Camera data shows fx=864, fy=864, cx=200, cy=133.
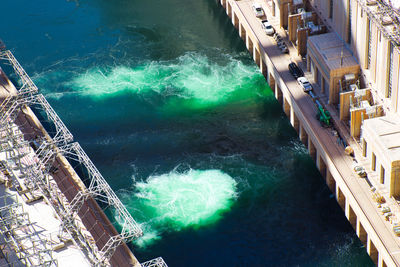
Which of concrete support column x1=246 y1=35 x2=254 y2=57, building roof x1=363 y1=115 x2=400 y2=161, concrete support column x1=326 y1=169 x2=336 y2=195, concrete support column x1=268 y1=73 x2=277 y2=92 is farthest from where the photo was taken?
concrete support column x1=246 y1=35 x2=254 y2=57

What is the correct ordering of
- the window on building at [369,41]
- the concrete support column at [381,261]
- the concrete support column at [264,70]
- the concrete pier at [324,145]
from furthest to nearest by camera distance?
1. the concrete support column at [264,70]
2. the window on building at [369,41]
3. the concrete pier at [324,145]
4. the concrete support column at [381,261]

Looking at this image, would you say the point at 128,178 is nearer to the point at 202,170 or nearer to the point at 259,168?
the point at 202,170

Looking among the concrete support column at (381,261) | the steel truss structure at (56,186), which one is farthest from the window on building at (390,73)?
the steel truss structure at (56,186)

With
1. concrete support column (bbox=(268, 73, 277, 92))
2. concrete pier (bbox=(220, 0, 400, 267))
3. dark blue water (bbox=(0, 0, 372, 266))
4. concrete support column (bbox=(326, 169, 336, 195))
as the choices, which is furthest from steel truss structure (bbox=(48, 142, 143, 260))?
concrete support column (bbox=(268, 73, 277, 92))

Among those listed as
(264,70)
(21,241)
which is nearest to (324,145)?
(264,70)

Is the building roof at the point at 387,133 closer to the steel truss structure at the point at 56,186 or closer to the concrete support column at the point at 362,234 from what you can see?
the concrete support column at the point at 362,234

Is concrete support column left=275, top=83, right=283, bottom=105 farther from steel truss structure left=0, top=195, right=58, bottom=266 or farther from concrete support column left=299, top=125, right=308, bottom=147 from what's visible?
steel truss structure left=0, top=195, right=58, bottom=266
